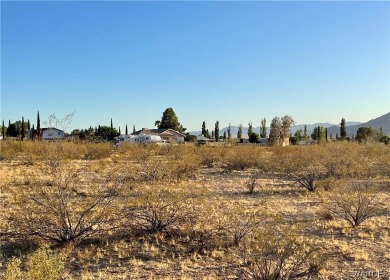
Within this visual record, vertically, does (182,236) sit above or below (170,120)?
below

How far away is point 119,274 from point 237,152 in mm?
20631

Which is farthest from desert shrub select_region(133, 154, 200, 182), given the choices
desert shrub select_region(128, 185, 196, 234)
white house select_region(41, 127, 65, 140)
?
white house select_region(41, 127, 65, 140)

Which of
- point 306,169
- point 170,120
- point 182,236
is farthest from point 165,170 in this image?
point 170,120

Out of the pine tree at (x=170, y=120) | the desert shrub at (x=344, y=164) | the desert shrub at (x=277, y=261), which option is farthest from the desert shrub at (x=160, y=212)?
the pine tree at (x=170, y=120)

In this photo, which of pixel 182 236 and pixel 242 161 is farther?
pixel 242 161

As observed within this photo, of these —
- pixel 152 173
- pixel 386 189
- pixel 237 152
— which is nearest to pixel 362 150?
pixel 237 152

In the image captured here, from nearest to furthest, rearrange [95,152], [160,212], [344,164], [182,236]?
1. [182,236]
2. [160,212]
3. [344,164]
4. [95,152]

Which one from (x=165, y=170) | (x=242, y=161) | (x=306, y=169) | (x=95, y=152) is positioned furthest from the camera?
(x=95, y=152)

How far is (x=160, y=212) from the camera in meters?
8.19

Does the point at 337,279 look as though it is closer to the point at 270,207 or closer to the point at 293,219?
the point at 293,219

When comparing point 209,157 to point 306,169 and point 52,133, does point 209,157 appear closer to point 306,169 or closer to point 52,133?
point 306,169

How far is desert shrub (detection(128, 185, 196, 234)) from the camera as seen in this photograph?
26.2 ft

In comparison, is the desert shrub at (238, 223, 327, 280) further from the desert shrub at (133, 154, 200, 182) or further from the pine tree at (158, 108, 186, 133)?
the pine tree at (158, 108, 186, 133)

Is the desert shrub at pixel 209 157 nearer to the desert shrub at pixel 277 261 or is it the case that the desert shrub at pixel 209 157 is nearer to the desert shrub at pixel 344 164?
the desert shrub at pixel 344 164
